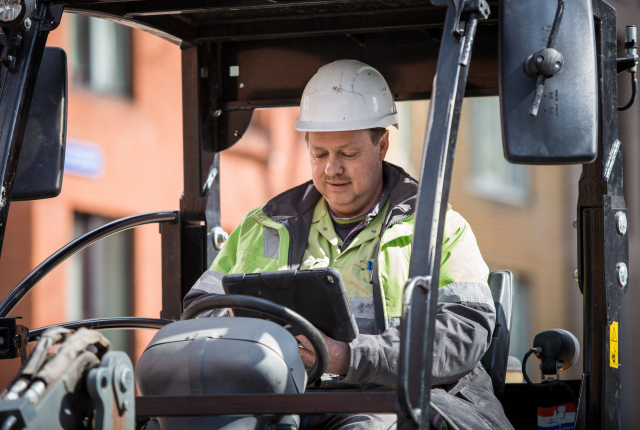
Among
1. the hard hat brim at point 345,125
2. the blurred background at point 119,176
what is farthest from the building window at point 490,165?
the hard hat brim at point 345,125

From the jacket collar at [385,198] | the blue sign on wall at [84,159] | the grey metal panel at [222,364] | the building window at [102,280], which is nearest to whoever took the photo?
the grey metal panel at [222,364]

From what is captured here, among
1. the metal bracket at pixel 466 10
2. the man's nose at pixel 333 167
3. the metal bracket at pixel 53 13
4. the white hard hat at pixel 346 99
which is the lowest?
the man's nose at pixel 333 167

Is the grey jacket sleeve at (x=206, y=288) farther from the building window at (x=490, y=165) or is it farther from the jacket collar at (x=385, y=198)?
the building window at (x=490, y=165)

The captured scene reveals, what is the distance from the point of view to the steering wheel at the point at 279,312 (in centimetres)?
226

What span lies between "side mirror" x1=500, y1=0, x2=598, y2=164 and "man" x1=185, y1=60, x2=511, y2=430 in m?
0.79

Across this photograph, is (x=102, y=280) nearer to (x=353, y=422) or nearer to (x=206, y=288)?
(x=206, y=288)

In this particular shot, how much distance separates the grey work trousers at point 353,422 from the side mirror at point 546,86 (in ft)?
3.05

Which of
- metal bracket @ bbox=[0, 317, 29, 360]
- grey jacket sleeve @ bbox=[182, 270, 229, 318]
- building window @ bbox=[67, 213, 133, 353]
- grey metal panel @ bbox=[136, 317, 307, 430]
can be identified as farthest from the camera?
building window @ bbox=[67, 213, 133, 353]

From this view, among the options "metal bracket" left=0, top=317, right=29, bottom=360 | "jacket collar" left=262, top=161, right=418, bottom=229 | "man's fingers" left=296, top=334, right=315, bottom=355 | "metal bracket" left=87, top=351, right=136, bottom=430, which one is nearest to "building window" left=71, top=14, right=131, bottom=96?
"jacket collar" left=262, top=161, right=418, bottom=229

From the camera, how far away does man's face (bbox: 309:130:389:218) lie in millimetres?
3543

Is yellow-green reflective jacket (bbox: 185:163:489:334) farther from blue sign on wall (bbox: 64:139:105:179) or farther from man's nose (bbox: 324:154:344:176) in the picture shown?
blue sign on wall (bbox: 64:139:105:179)

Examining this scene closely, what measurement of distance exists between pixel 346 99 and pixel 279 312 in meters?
1.44

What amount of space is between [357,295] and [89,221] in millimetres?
7730

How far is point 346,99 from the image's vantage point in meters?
3.50
